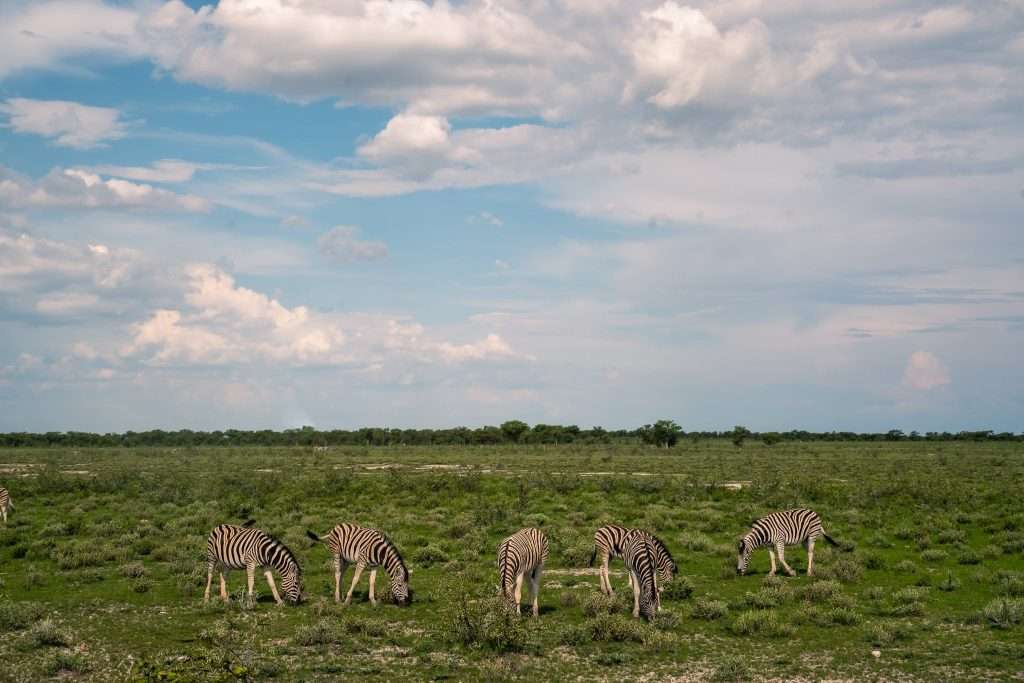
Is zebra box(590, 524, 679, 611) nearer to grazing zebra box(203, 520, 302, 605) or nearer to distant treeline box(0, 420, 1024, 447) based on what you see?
grazing zebra box(203, 520, 302, 605)

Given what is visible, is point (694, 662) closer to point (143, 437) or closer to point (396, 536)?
point (396, 536)

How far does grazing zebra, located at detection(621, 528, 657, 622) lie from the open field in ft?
1.20

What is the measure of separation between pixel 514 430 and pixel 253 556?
377ft

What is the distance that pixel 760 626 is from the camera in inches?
625

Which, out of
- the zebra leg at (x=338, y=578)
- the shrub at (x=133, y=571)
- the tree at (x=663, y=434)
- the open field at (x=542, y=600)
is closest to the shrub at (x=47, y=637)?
the open field at (x=542, y=600)

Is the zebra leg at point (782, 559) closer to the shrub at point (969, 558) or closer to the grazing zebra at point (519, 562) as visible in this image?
the shrub at point (969, 558)

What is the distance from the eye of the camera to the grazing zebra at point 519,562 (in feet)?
52.6

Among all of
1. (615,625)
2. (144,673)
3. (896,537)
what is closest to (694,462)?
(896,537)

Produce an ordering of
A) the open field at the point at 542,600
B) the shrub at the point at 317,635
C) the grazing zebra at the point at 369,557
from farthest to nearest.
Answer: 1. the grazing zebra at the point at 369,557
2. the shrub at the point at 317,635
3. the open field at the point at 542,600

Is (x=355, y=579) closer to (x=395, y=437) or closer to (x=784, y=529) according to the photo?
(x=784, y=529)

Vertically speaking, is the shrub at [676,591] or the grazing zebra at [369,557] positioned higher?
the grazing zebra at [369,557]

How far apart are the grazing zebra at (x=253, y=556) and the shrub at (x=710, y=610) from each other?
822 centimetres

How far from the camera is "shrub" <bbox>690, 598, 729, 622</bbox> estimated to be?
1688 centimetres

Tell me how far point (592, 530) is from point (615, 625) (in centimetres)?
1320
